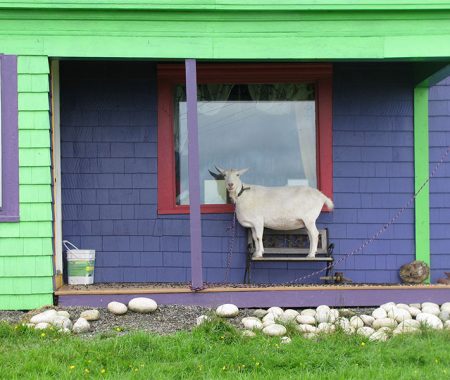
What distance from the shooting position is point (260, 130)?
720 cm

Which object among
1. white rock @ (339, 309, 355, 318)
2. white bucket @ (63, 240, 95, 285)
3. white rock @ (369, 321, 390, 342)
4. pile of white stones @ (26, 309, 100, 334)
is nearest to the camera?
white rock @ (369, 321, 390, 342)

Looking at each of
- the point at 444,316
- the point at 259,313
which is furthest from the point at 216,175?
the point at 444,316

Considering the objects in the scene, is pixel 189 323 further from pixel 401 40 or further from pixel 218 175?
pixel 401 40

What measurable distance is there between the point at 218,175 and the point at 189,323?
2.15 metres

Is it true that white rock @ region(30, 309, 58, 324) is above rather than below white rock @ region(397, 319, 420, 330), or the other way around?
above

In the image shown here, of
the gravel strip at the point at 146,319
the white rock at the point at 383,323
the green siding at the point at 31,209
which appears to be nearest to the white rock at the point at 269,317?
the gravel strip at the point at 146,319

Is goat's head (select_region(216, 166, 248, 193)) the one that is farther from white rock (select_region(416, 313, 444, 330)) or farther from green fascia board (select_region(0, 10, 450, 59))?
white rock (select_region(416, 313, 444, 330))

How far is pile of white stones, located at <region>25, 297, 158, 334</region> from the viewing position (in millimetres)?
5035

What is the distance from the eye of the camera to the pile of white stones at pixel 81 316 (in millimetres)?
5035

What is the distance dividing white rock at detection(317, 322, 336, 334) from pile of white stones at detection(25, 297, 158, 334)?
4.88 ft

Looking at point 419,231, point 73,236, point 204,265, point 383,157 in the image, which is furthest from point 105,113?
point 419,231

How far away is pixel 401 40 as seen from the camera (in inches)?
235

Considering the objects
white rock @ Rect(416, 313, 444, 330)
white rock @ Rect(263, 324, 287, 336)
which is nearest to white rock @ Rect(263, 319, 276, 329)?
white rock @ Rect(263, 324, 287, 336)

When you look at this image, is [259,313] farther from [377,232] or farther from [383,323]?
[377,232]
